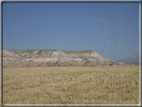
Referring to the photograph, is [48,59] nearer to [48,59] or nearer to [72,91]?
[48,59]

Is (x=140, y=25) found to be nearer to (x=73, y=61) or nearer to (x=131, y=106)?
(x=131, y=106)

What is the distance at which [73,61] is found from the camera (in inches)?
2251

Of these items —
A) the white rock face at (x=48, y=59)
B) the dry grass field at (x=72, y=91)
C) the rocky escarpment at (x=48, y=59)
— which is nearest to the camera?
the dry grass field at (x=72, y=91)

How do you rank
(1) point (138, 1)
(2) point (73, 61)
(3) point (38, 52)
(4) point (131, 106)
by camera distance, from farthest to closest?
(3) point (38, 52) → (2) point (73, 61) → (1) point (138, 1) → (4) point (131, 106)

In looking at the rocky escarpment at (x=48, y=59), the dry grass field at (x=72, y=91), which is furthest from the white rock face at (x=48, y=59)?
the dry grass field at (x=72, y=91)

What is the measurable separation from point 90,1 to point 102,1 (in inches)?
15.2

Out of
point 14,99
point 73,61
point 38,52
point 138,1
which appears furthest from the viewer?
point 38,52

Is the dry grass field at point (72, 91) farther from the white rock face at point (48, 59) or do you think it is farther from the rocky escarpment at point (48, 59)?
the white rock face at point (48, 59)

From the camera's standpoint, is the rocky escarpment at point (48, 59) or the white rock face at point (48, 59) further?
the white rock face at point (48, 59)

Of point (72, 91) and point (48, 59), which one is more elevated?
point (48, 59)

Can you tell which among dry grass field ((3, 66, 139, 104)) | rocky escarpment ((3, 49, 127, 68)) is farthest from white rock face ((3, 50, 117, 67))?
dry grass field ((3, 66, 139, 104))

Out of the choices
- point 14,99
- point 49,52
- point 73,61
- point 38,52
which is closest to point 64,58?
point 73,61

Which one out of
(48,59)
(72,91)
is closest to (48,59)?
(48,59)

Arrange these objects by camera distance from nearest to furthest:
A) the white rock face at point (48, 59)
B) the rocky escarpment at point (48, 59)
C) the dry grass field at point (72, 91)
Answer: the dry grass field at point (72, 91) → the rocky escarpment at point (48, 59) → the white rock face at point (48, 59)
